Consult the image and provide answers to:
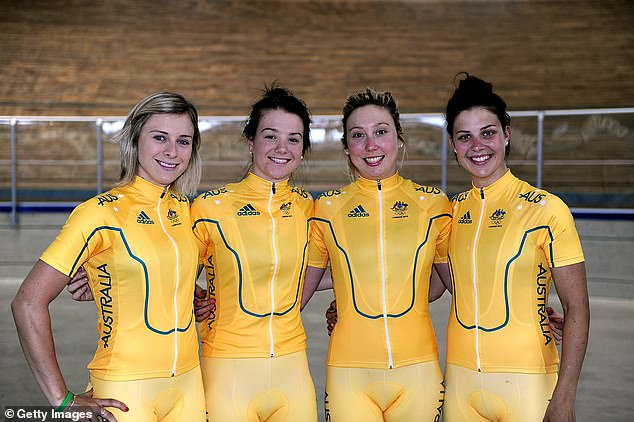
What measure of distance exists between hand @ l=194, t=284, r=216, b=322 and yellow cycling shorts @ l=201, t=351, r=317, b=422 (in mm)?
163

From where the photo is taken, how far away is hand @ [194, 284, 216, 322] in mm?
2494

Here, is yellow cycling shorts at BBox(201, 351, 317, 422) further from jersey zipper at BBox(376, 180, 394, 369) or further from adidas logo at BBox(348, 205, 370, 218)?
adidas logo at BBox(348, 205, 370, 218)

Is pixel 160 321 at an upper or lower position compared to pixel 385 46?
lower

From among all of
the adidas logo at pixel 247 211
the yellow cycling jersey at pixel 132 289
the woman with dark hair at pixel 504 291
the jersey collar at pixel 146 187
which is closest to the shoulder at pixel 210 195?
the adidas logo at pixel 247 211

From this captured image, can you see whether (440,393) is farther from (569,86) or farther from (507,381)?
(569,86)

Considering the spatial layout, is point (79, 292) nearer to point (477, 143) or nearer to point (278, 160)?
point (278, 160)

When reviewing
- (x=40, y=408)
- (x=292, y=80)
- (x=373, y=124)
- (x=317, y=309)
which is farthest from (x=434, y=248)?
(x=292, y=80)

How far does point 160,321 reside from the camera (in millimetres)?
2197

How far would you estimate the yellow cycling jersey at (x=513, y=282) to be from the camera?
2295 millimetres

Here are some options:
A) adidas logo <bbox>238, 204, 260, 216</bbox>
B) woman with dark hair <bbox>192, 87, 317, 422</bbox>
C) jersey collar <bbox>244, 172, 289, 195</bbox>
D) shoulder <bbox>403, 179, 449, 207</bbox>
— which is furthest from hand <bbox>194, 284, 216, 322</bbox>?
shoulder <bbox>403, 179, 449, 207</bbox>

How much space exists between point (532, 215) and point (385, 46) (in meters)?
9.80

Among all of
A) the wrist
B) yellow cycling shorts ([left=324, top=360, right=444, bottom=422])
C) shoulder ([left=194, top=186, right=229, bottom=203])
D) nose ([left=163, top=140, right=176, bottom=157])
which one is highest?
nose ([left=163, top=140, right=176, bottom=157])

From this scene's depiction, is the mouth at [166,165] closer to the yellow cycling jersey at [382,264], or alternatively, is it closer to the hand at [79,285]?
the hand at [79,285]

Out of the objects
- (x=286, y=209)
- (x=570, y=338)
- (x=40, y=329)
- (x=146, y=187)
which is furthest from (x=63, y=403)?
(x=570, y=338)
